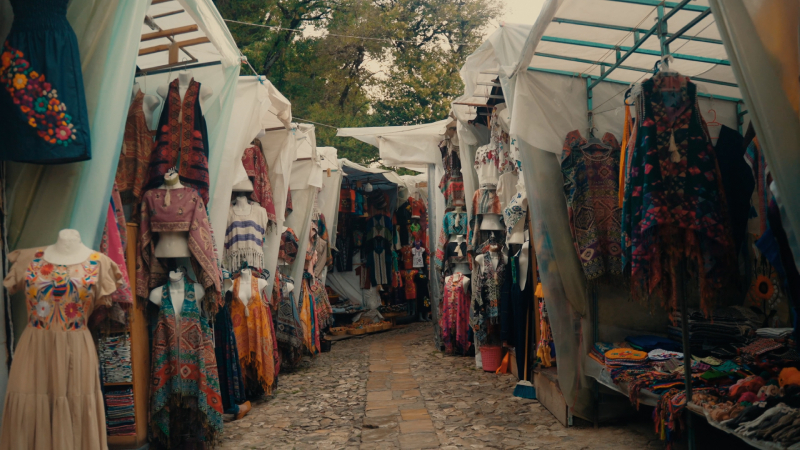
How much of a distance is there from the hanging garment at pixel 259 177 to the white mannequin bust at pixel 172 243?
1.62 metres

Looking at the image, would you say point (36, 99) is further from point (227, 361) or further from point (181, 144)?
point (227, 361)

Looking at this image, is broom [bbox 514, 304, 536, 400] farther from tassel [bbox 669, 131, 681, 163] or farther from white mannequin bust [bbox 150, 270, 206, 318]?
white mannequin bust [bbox 150, 270, 206, 318]

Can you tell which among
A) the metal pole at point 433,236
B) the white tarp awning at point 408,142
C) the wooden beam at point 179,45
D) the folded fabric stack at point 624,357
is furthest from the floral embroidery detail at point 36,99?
the metal pole at point 433,236

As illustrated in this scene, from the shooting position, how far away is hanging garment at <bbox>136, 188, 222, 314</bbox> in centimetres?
397

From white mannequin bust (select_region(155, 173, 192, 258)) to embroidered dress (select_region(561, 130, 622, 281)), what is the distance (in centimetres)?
264

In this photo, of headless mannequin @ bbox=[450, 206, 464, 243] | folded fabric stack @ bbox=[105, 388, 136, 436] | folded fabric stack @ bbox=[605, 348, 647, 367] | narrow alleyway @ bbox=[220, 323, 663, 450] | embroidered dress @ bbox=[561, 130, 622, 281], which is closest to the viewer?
folded fabric stack @ bbox=[105, 388, 136, 436]

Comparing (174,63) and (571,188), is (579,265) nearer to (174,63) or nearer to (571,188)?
Result: (571,188)

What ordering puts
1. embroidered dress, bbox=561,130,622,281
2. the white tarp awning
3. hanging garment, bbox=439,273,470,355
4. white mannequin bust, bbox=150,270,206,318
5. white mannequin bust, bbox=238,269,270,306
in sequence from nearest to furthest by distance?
white mannequin bust, bbox=150,270,206,318
embroidered dress, bbox=561,130,622,281
white mannequin bust, bbox=238,269,270,306
hanging garment, bbox=439,273,470,355
the white tarp awning

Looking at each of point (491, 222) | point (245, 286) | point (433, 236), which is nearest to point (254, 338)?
point (245, 286)

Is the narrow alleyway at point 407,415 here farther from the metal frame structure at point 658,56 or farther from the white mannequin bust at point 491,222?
the white mannequin bust at point 491,222

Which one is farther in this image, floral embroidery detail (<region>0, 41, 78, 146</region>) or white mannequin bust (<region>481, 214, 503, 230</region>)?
white mannequin bust (<region>481, 214, 503, 230</region>)

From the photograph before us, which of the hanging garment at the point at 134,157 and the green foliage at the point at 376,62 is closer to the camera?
the hanging garment at the point at 134,157

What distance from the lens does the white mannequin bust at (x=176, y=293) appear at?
4.02m

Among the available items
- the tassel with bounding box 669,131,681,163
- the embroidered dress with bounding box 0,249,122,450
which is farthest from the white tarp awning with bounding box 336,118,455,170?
the embroidered dress with bounding box 0,249,122,450
